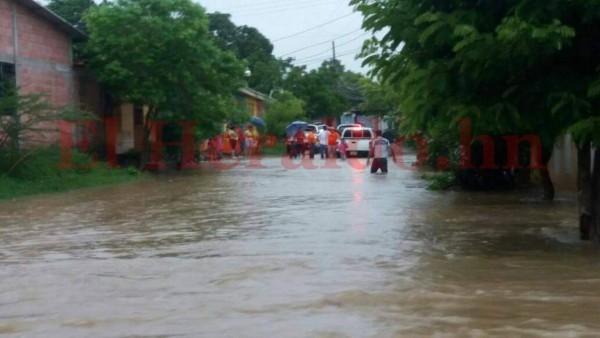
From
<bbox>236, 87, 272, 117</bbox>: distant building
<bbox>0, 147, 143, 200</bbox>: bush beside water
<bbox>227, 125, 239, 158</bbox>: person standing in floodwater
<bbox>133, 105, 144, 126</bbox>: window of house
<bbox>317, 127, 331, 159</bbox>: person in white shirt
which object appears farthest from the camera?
<bbox>236, 87, 272, 117</bbox>: distant building

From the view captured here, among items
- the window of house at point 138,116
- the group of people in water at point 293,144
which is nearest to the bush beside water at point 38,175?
the window of house at point 138,116

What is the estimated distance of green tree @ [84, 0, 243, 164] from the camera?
94.5ft

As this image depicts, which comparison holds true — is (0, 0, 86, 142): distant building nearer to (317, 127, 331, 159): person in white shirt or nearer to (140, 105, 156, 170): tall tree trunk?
(140, 105, 156, 170): tall tree trunk

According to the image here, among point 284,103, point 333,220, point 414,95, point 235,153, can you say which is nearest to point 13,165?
point 333,220

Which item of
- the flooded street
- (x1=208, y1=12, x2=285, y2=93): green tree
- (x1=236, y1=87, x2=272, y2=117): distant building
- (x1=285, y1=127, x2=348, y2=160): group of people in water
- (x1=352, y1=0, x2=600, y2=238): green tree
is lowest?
the flooded street

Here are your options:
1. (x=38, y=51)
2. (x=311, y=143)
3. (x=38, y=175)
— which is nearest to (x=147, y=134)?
(x=38, y=51)

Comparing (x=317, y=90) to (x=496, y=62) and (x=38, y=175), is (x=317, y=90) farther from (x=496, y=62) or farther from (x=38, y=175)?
(x=496, y=62)

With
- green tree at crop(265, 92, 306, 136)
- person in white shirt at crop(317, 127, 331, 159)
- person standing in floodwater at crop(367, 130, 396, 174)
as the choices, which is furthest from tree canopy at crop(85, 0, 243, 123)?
green tree at crop(265, 92, 306, 136)

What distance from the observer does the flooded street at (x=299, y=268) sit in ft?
27.6

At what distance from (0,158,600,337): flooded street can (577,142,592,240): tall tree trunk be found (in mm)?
251

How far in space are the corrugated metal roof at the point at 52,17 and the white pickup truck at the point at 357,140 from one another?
1618 cm

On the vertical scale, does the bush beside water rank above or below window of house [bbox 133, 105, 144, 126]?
below

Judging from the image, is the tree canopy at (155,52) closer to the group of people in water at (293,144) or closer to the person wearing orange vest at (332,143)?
the group of people in water at (293,144)

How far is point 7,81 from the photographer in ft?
83.0
